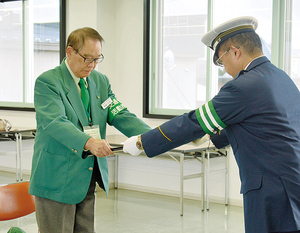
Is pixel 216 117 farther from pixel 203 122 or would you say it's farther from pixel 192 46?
pixel 192 46

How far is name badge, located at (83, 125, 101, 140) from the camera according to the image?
1.89m

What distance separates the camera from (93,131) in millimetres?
1916

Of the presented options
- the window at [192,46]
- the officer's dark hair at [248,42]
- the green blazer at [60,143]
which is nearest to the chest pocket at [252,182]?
the officer's dark hair at [248,42]

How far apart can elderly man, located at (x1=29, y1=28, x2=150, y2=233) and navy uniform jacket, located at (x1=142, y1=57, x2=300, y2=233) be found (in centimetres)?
63

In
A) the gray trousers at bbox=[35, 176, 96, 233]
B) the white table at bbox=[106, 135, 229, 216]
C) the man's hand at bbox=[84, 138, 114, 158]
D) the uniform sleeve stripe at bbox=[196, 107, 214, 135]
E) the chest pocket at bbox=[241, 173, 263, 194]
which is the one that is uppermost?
the uniform sleeve stripe at bbox=[196, 107, 214, 135]

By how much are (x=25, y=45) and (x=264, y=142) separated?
17.9 ft

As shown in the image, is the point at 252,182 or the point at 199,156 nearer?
the point at 252,182

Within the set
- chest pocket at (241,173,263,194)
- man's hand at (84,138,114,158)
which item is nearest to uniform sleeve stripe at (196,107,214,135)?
chest pocket at (241,173,263,194)

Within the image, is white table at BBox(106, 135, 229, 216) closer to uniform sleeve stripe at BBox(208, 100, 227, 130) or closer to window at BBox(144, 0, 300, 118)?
window at BBox(144, 0, 300, 118)

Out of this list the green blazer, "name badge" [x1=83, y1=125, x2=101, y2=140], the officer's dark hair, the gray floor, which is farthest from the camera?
the gray floor

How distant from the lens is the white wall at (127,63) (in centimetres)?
500

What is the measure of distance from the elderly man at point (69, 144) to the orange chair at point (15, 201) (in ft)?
0.25

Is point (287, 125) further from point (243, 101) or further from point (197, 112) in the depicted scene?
point (197, 112)

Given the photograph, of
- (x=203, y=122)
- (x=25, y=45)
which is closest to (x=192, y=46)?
(x=25, y=45)
